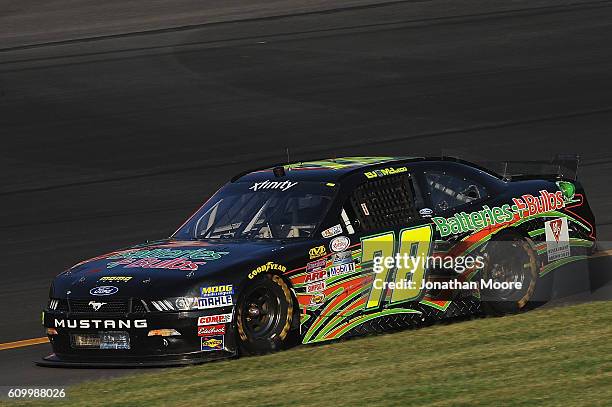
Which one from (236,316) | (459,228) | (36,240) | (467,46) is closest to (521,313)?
(459,228)

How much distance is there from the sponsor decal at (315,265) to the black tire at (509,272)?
1.55m

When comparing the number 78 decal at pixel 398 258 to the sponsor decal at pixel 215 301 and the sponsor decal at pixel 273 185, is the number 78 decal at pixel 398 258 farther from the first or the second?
the sponsor decal at pixel 215 301

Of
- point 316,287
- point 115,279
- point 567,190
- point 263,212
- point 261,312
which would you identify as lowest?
point 261,312

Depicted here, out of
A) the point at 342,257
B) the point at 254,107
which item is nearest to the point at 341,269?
the point at 342,257

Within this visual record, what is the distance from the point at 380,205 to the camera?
37.7 ft

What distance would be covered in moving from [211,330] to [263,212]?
1.56 meters

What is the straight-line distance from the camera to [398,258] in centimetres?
1130

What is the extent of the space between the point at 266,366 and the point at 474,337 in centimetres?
159

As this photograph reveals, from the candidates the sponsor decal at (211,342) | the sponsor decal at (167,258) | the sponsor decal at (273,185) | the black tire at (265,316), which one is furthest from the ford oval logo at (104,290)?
the sponsor decal at (273,185)

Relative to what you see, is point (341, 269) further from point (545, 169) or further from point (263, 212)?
point (545, 169)

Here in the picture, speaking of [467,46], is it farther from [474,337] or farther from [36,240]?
[474,337]

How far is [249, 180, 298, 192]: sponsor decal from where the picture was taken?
11.7 meters

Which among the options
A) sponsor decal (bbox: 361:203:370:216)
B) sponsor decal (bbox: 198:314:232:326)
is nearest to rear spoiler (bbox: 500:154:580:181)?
sponsor decal (bbox: 361:203:370:216)

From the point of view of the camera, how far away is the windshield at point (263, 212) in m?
11.3
